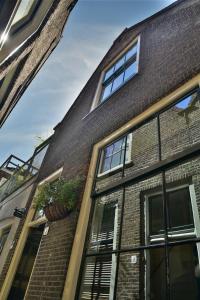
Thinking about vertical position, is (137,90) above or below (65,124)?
below

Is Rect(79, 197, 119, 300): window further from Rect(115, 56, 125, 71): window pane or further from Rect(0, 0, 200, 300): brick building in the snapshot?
Rect(115, 56, 125, 71): window pane

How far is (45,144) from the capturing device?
7.41 meters

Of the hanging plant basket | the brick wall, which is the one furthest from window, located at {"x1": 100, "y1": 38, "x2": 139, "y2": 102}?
the brick wall

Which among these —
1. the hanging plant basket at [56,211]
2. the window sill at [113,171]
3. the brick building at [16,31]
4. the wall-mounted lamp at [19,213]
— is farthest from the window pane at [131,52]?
the wall-mounted lamp at [19,213]

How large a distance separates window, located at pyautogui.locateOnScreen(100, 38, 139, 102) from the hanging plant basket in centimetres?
272

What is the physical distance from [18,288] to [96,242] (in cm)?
267

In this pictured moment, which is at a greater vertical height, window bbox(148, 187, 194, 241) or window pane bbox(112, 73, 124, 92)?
window pane bbox(112, 73, 124, 92)

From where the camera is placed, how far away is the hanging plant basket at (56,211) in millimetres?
3562

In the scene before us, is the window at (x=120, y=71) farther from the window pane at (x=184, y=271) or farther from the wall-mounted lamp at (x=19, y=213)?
the window pane at (x=184, y=271)

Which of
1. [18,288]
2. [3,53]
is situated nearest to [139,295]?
[3,53]

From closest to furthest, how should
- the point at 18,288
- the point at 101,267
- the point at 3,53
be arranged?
1. the point at 101,267
2. the point at 3,53
3. the point at 18,288

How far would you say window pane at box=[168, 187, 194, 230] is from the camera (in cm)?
212

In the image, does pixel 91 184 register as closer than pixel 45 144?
Yes

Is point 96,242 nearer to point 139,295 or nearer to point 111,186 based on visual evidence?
point 111,186
